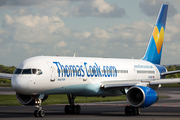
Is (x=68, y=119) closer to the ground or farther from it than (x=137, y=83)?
closer to the ground

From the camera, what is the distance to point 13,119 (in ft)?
82.3

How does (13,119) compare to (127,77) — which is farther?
(127,77)

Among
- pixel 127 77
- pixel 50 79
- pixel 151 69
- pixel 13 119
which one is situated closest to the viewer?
pixel 13 119

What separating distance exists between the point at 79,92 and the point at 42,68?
451 cm

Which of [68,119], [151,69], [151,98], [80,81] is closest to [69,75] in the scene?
[80,81]

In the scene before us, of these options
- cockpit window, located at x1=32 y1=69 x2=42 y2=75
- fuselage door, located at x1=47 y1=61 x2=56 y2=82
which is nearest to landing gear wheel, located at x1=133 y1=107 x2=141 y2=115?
fuselage door, located at x1=47 y1=61 x2=56 y2=82

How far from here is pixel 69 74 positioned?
2859 centimetres

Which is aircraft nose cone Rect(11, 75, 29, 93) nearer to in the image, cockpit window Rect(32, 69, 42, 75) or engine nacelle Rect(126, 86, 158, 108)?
cockpit window Rect(32, 69, 42, 75)

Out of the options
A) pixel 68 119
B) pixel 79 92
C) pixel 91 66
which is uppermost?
pixel 91 66

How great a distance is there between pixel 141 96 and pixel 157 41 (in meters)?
14.4

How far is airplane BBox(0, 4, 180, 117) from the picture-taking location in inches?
1029

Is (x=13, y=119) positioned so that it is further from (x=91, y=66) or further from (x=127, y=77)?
(x=127, y=77)

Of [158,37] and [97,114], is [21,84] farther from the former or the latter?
[158,37]

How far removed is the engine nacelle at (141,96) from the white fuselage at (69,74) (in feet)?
4.81
